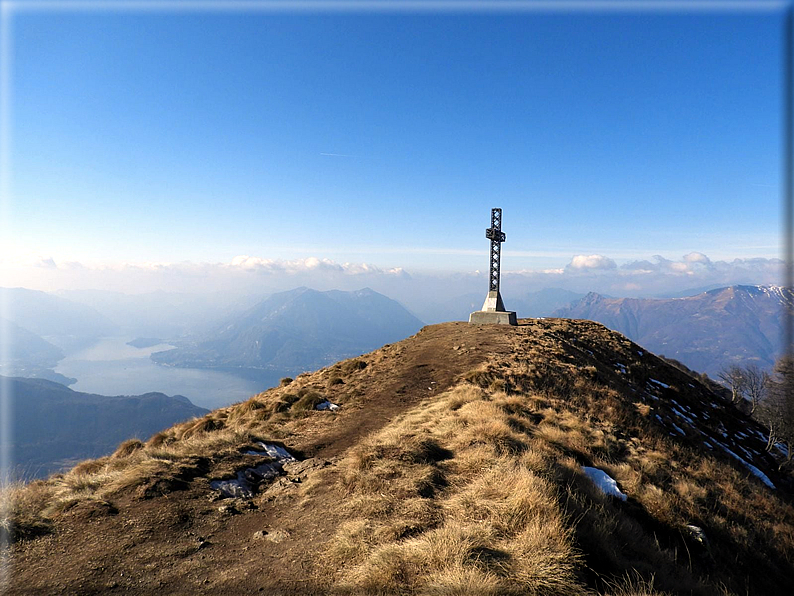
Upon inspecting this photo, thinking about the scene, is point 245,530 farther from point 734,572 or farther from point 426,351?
point 426,351

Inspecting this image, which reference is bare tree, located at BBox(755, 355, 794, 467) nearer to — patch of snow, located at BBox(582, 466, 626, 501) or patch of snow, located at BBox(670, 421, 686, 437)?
patch of snow, located at BBox(670, 421, 686, 437)

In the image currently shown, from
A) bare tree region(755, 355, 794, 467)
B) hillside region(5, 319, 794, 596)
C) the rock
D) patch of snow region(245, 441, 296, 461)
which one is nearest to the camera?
hillside region(5, 319, 794, 596)

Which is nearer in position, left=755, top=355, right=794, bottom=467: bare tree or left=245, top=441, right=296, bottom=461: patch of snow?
left=245, top=441, right=296, bottom=461: patch of snow

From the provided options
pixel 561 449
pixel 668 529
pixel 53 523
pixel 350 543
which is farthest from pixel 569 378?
pixel 53 523

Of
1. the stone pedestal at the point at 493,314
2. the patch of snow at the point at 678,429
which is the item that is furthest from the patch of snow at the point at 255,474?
the stone pedestal at the point at 493,314

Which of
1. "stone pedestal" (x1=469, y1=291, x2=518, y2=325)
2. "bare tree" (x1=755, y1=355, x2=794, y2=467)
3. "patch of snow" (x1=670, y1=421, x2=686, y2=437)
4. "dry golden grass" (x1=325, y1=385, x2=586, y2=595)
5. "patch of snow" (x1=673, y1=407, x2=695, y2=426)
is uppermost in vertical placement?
"stone pedestal" (x1=469, y1=291, x2=518, y2=325)

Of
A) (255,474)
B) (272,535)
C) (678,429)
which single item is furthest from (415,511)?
(678,429)

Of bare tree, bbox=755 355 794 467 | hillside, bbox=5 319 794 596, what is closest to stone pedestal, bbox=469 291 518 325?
hillside, bbox=5 319 794 596
